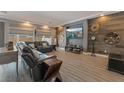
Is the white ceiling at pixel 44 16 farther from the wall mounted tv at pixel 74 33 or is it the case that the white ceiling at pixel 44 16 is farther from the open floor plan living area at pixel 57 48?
the wall mounted tv at pixel 74 33

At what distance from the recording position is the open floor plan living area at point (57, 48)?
2.16m

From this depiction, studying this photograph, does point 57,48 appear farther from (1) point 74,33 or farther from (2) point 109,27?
(2) point 109,27

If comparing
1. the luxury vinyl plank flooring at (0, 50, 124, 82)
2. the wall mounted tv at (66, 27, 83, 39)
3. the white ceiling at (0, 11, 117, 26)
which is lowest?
the luxury vinyl plank flooring at (0, 50, 124, 82)

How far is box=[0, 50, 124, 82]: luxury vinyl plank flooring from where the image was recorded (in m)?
2.40

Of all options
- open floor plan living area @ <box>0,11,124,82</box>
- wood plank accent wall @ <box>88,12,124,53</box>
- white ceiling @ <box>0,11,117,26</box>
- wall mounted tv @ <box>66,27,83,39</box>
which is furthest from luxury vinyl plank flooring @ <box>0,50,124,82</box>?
white ceiling @ <box>0,11,117,26</box>

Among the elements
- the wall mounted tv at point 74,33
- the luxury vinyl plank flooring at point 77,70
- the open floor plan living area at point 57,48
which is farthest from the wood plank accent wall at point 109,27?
the wall mounted tv at point 74,33

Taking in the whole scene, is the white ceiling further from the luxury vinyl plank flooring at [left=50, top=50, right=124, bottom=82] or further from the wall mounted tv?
the luxury vinyl plank flooring at [left=50, top=50, right=124, bottom=82]
